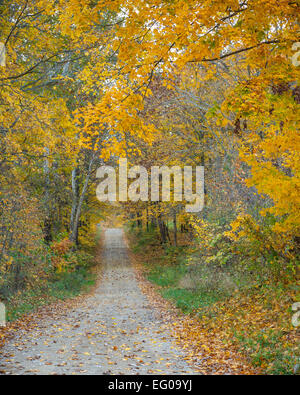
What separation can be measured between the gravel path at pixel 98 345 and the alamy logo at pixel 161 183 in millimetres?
7682

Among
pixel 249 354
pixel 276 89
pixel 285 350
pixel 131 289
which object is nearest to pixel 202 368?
pixel 249 354

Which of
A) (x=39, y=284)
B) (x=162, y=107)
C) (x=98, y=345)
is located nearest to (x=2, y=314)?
(x=98, y=345)

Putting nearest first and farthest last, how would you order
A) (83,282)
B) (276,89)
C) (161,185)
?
(276,89)
(83,282)
(161,185)

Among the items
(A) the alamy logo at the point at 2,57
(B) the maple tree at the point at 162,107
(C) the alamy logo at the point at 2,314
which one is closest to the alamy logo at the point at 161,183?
(B) the maple tree at the point at 162,107

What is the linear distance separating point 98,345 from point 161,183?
14796 mm

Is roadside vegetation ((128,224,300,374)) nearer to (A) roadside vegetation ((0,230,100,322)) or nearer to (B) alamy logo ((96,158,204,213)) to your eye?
(A) roadside vegetation ((0,230,100,322))

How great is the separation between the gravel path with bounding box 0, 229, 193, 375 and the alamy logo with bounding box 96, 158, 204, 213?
25.2 feet

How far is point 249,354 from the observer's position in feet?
21.9

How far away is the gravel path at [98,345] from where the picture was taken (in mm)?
6141

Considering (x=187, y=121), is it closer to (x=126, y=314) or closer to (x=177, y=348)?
(x=126, y=314)

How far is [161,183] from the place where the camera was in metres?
21.9

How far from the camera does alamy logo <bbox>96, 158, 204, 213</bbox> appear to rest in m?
19.5

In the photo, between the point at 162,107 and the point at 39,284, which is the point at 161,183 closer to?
the point at 162,107

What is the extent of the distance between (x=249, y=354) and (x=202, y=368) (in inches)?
38.7
